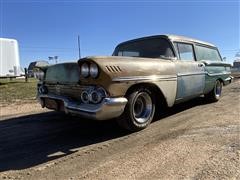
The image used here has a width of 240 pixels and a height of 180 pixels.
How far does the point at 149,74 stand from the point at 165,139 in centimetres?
110

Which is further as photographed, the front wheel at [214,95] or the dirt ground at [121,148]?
the front wheel at [214,95]

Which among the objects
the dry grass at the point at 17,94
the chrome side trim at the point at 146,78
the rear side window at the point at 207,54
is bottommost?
the dry grass at the point at 17,94

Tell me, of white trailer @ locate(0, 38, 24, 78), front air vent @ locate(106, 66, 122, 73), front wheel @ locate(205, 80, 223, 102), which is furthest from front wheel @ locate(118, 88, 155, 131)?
A: white trailer @ locate(0, 38, 24, 78)

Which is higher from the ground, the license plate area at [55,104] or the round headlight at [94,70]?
the round headlight at [94,70]

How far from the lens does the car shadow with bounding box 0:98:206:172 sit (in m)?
3.69

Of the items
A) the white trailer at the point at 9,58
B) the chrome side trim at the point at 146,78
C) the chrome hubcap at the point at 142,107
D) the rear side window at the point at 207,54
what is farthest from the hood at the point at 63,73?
the white trailer at the point at 9,58

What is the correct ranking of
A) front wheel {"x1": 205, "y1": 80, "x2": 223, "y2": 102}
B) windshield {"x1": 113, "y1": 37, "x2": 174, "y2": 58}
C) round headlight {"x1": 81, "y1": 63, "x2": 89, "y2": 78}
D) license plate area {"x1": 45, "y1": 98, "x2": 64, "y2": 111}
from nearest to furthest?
round headlight {"x1": 81, "y1": 63, "x2": 89, "y2": 78} → license plate area {"x1": 45, "y1": 98, "x2": 64, "y2": 111} → windshield {"x1": 113, "y1": 37, "x2": 174, "y2": 58} → front wheel {"x1": 205, "y1": 80, "x2": 223, "y2": 102}

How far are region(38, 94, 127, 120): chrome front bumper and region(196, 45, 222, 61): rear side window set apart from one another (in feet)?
10.6

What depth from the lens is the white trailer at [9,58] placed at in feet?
66.1

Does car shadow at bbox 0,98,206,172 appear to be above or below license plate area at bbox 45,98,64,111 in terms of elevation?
below

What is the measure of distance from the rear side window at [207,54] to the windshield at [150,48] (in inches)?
50.1

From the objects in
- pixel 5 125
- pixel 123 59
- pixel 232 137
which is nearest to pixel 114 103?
pixel 123 59

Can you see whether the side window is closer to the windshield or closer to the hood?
the windshield

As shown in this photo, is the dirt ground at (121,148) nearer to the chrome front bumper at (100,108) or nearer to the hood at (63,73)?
the chrome front bumper at (100,108)
